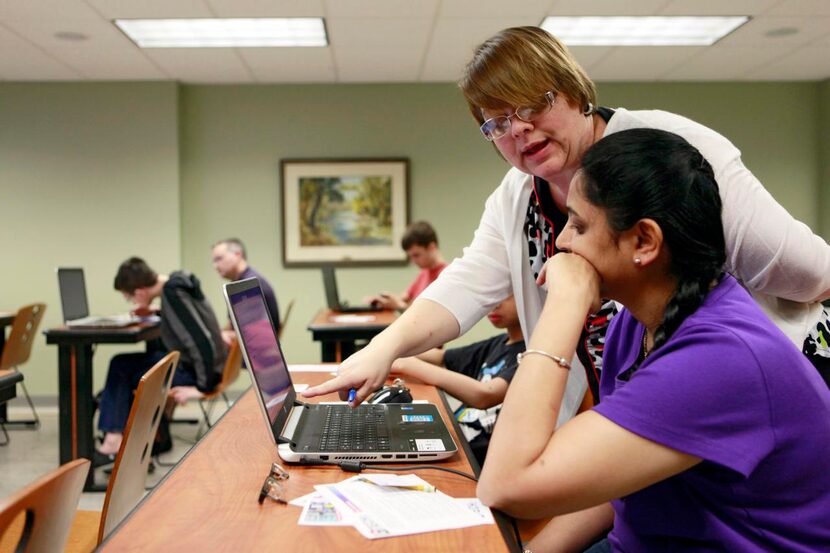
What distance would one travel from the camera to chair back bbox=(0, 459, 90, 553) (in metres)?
0.75

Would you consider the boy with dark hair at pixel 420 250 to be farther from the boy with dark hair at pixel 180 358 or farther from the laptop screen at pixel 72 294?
the laptop screen at pixel 72 294

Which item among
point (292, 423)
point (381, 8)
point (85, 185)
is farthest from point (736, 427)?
point (85, 185)

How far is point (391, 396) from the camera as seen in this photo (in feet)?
5.47

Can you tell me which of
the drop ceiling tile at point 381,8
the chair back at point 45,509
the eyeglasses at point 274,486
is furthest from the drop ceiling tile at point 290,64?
the chair back at point 45,509

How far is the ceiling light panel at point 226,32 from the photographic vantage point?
4371 millimetres

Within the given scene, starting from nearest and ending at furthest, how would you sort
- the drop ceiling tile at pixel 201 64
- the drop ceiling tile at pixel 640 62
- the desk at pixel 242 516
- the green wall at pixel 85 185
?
the desk at pixel 242 516 < the drop ceiling tile at pixel 201 64 < the drop ceiling tile at pixel 640 62 < the green wall at pixel 85 185

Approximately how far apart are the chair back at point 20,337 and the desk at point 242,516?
3.84 meters

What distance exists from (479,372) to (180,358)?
1.92 m

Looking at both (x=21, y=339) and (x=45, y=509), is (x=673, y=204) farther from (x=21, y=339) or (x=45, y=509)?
(x=21, y=339)

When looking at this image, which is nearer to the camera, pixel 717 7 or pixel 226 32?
pixel 717 7

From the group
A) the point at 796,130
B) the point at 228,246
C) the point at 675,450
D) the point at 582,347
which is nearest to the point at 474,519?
the point at 675,450

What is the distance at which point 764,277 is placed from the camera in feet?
3.90

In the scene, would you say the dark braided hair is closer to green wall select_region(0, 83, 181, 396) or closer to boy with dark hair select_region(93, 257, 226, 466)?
boy with dark hair select_region(93, 257, 226, 466)

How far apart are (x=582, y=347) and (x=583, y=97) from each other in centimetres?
51
